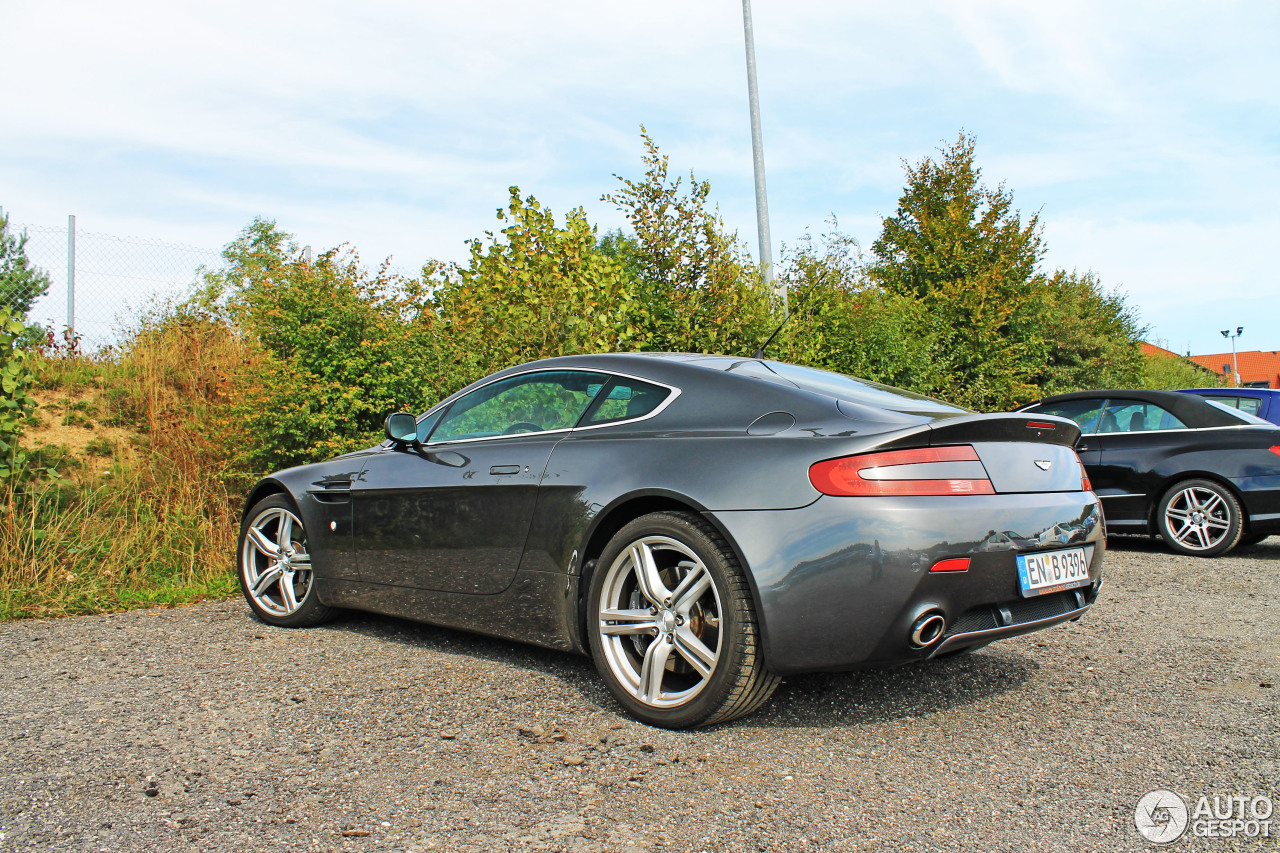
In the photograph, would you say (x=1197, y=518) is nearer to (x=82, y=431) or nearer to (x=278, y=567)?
(x=278, y=567)

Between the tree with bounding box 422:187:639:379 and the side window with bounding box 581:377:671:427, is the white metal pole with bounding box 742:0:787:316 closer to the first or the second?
the tree with bounding box 422:187:639:379

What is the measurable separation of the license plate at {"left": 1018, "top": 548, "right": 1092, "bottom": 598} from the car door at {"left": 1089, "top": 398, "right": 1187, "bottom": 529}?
5.12 metres

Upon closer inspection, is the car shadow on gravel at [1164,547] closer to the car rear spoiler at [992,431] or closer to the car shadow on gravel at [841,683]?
the car shadow on gravel at [841,683]

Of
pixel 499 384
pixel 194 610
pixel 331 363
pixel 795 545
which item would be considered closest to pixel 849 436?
pixel 795 545

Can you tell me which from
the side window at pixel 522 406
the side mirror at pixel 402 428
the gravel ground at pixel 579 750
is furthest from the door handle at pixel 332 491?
the gravel ground at pixel 579 750

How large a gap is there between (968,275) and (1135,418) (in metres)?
12.5

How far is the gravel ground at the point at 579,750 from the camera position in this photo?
2.39 m

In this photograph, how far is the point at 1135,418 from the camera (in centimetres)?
807

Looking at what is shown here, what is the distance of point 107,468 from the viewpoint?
8562 millimetres

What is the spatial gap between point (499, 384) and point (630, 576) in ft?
4.48

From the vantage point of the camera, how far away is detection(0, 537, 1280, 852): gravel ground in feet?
7.84

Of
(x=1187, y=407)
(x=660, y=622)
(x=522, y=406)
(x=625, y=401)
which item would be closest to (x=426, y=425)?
(x=522, y=406)

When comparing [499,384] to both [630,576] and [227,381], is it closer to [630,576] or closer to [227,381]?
[630,576]

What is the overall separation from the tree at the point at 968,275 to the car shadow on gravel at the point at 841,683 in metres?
10.9
